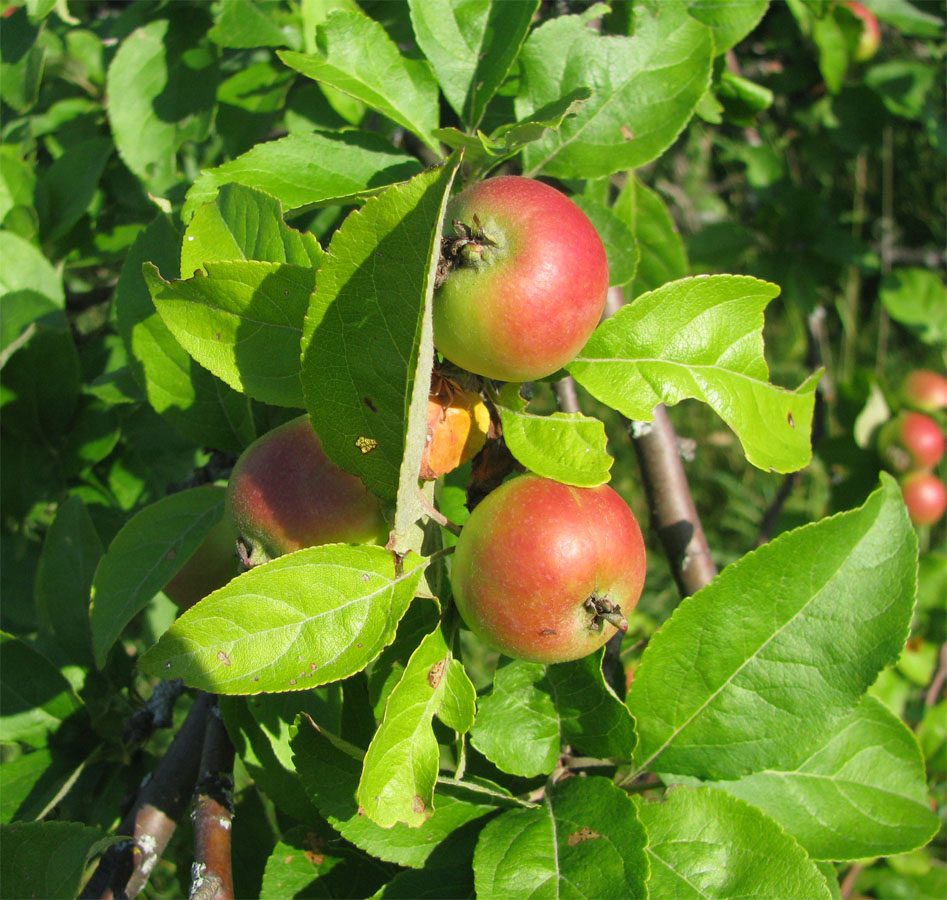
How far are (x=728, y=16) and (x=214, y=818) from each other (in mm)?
1351

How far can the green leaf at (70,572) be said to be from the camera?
1349mm

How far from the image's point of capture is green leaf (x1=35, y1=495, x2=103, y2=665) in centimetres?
135

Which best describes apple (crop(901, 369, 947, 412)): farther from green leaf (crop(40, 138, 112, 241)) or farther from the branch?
green leaf (crop(40, 138, 112, 241))

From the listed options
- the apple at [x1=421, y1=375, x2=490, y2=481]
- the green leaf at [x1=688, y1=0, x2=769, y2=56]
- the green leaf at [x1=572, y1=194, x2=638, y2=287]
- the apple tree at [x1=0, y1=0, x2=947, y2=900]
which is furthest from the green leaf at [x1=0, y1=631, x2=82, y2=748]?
the green leaf at [x1=688, y1=0, x2=769, y2=56]

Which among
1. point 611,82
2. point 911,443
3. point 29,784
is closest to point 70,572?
point 29,784

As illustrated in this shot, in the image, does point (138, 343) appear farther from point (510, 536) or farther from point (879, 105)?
point (879, 105)

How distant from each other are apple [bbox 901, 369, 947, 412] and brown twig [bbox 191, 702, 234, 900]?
2154 millimetres

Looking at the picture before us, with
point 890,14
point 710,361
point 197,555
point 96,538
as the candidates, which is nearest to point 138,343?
point 197,555

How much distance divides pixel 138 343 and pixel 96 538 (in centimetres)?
43

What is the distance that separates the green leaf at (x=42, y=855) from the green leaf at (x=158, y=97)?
107 cm

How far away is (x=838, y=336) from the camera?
14.4 feet

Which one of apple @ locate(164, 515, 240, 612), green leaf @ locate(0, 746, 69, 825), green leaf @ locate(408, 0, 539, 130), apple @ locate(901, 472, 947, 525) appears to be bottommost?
apple @ locate(901, 472, 947, 525)

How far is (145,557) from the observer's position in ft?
3.22

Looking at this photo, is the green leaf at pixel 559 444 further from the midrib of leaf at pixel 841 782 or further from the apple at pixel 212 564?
the midrib of leaf at pixel 841 782
